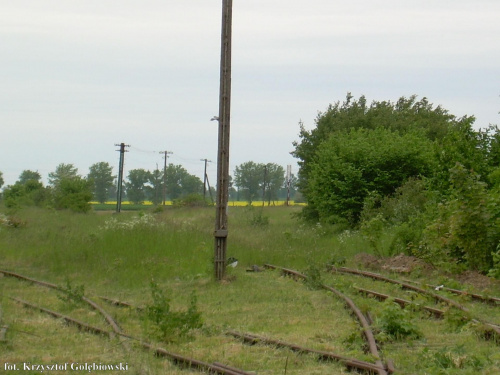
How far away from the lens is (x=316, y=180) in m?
37.6

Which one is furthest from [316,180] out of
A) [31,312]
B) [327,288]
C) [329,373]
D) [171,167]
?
[171,167]

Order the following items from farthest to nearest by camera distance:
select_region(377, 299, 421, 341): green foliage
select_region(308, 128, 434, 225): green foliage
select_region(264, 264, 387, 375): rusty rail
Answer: select_region(308, 128, 434, 225): green foliage, select_region(377, 299, 421, 341): green foliage, select_region(264, 264, 387, 375): rusty rail

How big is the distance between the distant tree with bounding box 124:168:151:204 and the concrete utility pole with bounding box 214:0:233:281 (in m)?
133

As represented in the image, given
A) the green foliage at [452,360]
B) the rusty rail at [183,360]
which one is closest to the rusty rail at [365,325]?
the green foliage at [452,360]

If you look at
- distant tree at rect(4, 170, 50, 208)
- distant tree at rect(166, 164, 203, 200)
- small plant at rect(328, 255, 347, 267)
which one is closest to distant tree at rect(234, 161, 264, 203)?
distant tree at rect(166, 164, 203, 200)

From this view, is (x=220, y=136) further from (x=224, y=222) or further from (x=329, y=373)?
(x=329, y=373)

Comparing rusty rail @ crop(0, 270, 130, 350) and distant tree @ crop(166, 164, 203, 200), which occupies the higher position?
distant tree @ crop(166, 164, 203, 200)

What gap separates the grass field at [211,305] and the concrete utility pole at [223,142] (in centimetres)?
60

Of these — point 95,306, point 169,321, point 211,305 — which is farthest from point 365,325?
point 95,306

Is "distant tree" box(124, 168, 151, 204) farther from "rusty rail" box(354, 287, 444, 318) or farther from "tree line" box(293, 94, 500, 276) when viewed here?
"rusty rail" box(354, 287, 444, 318)

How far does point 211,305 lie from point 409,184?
17.4 m

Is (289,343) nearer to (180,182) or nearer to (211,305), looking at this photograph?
(211,305)

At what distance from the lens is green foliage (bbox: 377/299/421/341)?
10.2 m

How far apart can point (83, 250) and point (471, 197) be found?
1231cm
